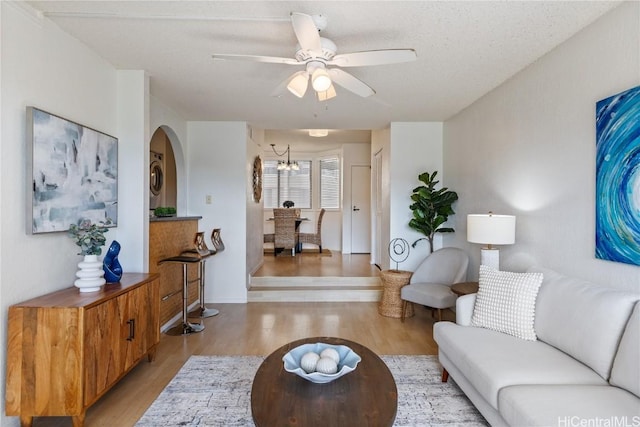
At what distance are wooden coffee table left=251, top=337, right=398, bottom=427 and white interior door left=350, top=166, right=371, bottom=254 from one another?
19.5 ft

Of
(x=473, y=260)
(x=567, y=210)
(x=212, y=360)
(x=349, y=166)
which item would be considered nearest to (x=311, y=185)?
(x=349, y=166)

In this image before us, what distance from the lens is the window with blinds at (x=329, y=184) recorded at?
8.33 metres

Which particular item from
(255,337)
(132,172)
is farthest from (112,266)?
(255,337)

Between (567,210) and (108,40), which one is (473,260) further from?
(108,40)

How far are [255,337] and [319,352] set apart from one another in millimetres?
1727

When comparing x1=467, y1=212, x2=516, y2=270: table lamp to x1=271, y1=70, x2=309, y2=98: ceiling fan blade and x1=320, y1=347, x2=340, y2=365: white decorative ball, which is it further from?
x1=271, y1=70, x2=309, y2=98: ceiling fan blade

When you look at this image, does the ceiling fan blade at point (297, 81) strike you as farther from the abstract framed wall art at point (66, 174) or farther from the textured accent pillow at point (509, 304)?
the textured accent pillow at point (509, 304)

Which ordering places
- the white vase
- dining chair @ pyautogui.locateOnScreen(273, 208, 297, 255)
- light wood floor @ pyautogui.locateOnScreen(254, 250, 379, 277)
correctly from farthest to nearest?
dining chair @ pyautogui.locateOnScreen(273, 208, 297, 255), light wood floor @ pyautogui.locateOnScreen(254, 250, 379, 277), the white vase

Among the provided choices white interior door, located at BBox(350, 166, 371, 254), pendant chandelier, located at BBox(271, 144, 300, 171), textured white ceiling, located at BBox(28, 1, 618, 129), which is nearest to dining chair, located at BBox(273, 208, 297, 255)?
pendant chandelier, located at BBox(271, 144, 300, 171)

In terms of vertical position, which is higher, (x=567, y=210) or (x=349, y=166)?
(x=349, y=166)

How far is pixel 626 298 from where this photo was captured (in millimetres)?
1687

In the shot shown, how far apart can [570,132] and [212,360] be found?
10.7 feet

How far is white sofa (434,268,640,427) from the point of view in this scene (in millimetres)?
1427

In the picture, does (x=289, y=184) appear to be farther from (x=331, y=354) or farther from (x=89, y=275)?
(x=331, y=354)
